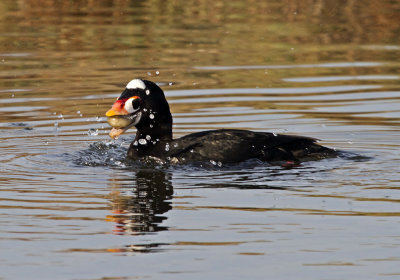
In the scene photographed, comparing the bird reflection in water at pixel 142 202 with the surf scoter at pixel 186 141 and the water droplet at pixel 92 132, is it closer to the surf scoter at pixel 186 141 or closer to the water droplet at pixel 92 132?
the surf scoter at pixel 186 141

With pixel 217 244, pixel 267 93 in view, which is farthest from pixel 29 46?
pixel 217 244

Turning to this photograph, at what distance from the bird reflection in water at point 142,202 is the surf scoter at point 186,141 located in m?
0.45

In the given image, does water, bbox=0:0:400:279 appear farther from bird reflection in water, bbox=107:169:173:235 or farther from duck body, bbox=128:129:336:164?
duck body, bbox=128:129:336:164

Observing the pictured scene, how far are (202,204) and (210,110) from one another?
19.5ft

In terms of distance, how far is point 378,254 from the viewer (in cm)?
745

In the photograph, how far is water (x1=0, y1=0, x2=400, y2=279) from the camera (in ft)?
24.7

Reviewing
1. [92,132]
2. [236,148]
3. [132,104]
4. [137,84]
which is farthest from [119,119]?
[92,132]

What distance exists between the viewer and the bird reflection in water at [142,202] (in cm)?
852

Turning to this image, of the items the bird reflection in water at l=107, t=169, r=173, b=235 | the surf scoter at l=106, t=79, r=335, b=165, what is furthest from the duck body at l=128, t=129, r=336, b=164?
the bird reflection in water at l=107, t=169, r=173, b=235

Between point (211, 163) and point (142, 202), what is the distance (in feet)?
5.42

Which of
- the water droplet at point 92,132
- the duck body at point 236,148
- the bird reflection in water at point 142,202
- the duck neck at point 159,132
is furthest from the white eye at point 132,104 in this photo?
the water droplet at point 92,132

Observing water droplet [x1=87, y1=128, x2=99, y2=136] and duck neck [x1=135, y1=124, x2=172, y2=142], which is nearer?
duck neck [x1=135, y1=124, x2=172, y2=142]

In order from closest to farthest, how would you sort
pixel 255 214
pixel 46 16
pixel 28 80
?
pixel 255 214 < pixel 28 80 < pixel 46 16

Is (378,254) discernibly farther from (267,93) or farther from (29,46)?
(29,46)
